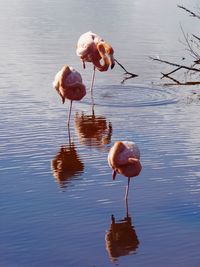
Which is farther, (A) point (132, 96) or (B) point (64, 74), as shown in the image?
(A) point (132, 96)

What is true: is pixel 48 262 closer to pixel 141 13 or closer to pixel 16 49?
pixel 16 49

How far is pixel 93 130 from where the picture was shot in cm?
776

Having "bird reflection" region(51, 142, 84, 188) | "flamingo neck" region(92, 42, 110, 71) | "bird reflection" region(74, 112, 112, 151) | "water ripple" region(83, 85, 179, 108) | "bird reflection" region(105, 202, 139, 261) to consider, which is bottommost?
"water ripple" region(83, 85, 179, 108)

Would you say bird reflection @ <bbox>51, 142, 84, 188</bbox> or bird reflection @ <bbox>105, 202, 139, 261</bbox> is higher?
bird reflection @ <bbox>105, 202, 139, 261</bbox>

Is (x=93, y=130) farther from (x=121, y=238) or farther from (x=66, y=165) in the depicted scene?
(x=121, y=238)

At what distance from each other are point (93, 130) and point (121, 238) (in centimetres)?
299

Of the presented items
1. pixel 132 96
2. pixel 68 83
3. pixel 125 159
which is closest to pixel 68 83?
pixel 68 83

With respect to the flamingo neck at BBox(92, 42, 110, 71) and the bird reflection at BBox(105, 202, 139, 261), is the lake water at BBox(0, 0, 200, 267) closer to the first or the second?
the bird reflection at BBox(105, 202, 139, 261)

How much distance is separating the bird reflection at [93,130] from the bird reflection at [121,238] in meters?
2.04

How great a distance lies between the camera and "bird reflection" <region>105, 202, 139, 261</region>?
15.2ft

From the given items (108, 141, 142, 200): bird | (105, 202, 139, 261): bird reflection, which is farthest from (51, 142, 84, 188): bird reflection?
(105, 202, 139, 261): bird reflection

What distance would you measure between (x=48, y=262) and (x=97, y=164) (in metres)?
2.08

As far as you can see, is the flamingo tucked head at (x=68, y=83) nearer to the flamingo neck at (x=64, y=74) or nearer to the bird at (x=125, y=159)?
the flamingo neck at (x=64, y=74)

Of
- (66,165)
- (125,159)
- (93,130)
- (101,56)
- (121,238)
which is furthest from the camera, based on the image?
(101,56)
